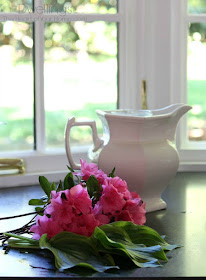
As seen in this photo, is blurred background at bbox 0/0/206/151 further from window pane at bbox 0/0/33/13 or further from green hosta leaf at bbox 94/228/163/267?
green hosta leaf at bbox 94/228/163/267

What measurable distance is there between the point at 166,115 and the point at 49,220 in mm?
485

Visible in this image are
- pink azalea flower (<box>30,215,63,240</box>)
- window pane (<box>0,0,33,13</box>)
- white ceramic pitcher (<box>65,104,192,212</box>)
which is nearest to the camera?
pink azalea flower (<box>30,215,63,240</box>)

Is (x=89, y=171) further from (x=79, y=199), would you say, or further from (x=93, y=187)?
(x=79, y=199)

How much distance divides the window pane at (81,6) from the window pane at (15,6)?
6cm

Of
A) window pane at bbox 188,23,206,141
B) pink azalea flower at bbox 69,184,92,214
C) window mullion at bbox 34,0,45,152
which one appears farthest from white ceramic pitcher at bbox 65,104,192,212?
window pane at bbox 188,23,206,141

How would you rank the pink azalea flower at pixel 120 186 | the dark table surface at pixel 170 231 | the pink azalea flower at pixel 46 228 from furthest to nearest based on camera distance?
the pink azalea flower at pixel 120 186
the pink azalea flower at pixel 46 228
the dark table surface at pixel 170 231

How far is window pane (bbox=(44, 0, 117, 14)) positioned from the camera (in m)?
2.22

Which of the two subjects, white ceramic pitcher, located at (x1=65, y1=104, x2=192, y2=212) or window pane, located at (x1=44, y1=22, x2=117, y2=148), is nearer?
white ceramic pitcher, located at (x1=65, y1=104, x2=192, y2=212)

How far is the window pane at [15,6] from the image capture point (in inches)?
85.5

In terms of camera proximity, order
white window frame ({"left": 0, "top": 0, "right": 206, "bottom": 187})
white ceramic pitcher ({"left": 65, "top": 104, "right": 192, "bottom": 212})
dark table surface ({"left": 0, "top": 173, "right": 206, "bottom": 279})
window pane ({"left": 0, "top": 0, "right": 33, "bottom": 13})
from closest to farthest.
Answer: dark table surface ({"left": 0, "top": 173, "right": 206, "bottom": 279}) → white ceramic pitcher ({"left": 65, "top": 104, "right": 192, "bottom": 212}) → window pane ({"left": 0, "top": 0, "right": 33, "bottom": 13}) → white window frame ({"left": 0, "top": 0, "right": 206, "bottom": 187})

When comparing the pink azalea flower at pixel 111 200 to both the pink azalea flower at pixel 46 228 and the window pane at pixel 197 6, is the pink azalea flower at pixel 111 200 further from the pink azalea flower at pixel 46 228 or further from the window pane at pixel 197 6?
the window pane at pixel 197 6

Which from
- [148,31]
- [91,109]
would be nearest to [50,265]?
[91,109]

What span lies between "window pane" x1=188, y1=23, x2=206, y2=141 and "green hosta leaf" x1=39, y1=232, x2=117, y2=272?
40.4 inches

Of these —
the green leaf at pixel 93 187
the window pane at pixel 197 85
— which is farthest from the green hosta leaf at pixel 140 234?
the window pane at pixel 197 85
